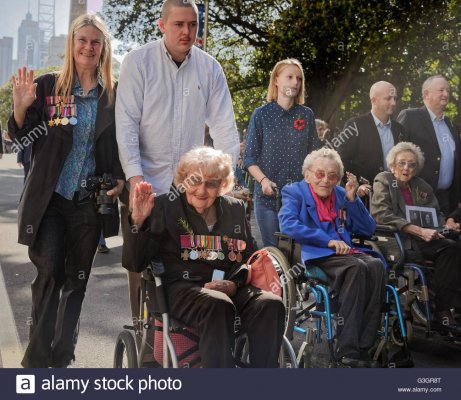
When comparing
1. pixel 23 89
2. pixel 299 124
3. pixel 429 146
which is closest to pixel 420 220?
pixel 429 146

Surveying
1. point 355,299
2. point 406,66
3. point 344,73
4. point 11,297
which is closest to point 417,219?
point 355,299

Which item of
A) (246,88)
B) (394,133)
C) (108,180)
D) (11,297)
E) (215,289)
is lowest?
(11,297)

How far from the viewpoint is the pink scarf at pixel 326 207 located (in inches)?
199

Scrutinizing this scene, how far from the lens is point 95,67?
4324 millimetres

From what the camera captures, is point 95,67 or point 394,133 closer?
point 95,67

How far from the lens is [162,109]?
438 centimetres

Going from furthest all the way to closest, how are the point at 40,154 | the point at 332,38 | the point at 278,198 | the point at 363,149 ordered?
the point at 332,38 → the point at 363,149 → the point at 278,198 → the point at 40,154

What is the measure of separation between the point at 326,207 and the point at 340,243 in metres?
0.28

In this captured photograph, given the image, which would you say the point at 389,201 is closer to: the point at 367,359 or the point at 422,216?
the point at 422,216

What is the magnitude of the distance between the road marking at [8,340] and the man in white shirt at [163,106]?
3.22ft

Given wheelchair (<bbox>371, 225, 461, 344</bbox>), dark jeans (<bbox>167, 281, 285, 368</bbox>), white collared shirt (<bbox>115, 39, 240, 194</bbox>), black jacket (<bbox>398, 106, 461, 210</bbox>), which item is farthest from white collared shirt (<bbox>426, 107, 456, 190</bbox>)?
dark jeans (<bbox>167, 281, 285, 368</bbox>)

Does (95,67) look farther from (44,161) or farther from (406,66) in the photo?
(406,66)

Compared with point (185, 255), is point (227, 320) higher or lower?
lower

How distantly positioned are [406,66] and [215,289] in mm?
15423
